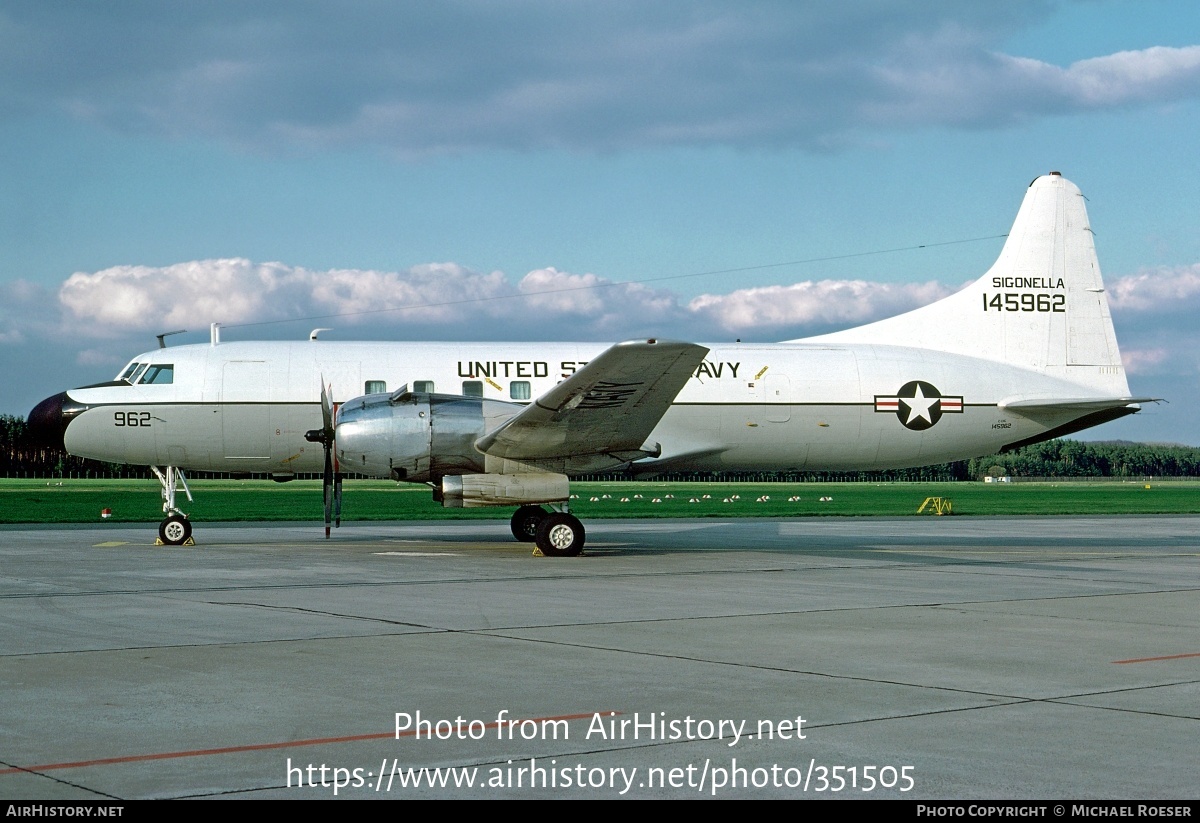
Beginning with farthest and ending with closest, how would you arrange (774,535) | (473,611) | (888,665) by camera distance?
1. (774,535)
2. (473,611)
3. (888,665)

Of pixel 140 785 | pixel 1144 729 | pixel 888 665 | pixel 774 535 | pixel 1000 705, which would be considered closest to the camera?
pixel 140 785

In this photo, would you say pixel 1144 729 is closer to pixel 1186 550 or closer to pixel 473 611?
pixel 473 611

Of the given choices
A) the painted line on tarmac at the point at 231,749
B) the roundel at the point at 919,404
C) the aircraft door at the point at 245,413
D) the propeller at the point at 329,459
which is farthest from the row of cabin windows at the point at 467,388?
the painted line on tarmac at the point at 231,749

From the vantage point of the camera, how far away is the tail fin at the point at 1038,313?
2662 centimetres

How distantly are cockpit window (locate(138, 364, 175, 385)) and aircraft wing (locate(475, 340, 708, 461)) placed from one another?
801 centimetres

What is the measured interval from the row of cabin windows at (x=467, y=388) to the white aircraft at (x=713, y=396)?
0.10 feet

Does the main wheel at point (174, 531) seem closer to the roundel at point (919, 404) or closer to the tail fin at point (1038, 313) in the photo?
the tail fin at point (1038, 313)

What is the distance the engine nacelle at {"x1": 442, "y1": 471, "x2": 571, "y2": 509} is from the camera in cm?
2075

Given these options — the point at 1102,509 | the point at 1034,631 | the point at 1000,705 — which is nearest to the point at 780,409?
the point at 1034,631

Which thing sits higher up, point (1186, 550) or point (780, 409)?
point (780, 409)

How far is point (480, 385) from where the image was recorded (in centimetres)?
2433

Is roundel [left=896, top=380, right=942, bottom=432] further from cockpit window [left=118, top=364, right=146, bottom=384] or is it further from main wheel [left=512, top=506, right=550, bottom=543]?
cockpit window [left=118, top=364, right=146, bottom=384]

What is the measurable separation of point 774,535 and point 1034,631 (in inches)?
669

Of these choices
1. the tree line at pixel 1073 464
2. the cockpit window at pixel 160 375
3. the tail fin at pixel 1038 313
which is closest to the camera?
the cockpit window at pixel 160 375
